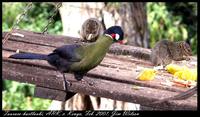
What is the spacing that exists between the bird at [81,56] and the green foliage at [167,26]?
6.58 m

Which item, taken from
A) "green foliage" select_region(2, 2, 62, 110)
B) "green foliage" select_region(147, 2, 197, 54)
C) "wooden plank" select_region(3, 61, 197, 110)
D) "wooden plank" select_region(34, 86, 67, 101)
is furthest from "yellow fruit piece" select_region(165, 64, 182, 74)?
"green foliage" select_region(147, 2, 197, 54)

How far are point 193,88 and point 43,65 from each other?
3.55 ft

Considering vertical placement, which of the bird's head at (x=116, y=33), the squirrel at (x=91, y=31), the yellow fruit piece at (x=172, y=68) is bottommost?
the yellow fruit piece at (x=172, y=68)

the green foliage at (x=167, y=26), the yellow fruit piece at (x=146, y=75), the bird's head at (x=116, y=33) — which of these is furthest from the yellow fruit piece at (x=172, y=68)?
the green foliage at (x=167, y=26)

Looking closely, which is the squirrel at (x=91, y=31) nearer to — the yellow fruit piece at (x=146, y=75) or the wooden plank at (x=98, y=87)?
the wooden plank at (x=98, y=87)

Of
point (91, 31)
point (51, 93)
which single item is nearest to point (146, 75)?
point (51, 93)

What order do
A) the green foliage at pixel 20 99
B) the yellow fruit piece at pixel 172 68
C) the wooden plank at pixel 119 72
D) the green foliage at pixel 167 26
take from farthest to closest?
the green foliage at pixel 167 26, the green foliage at pixel 20 99, the yellow fruit piece at pixel 172 68, the wooden plank at pixel 119 72

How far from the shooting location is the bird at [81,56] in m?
3.01

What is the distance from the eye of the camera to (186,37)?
982cm

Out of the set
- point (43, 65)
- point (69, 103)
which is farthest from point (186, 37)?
point (43, 65)

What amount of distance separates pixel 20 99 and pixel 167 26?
3517mm

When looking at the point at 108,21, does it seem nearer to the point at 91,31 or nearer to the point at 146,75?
the point at 91,31

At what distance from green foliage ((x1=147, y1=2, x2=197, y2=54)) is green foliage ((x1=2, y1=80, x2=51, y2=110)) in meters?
2.67

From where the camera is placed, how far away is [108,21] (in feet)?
20.8
